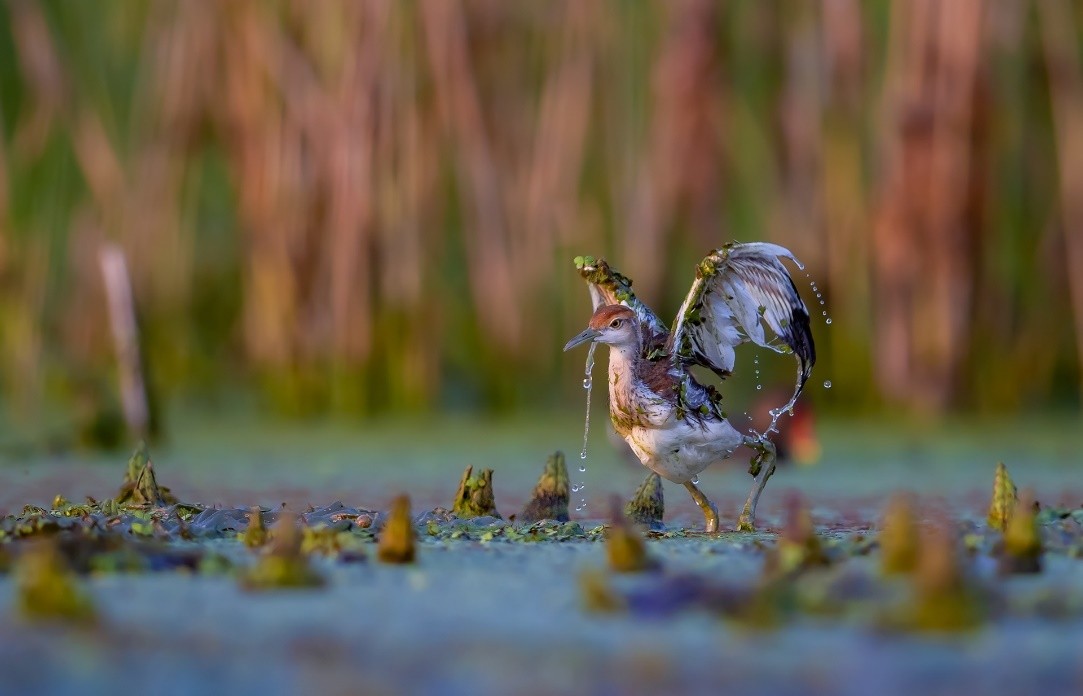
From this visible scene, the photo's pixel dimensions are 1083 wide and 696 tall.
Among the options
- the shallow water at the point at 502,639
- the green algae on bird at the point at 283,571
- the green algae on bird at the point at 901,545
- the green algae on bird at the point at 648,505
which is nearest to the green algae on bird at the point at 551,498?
the green algae on bird at the point at 648,505

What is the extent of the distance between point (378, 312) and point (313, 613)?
607cm

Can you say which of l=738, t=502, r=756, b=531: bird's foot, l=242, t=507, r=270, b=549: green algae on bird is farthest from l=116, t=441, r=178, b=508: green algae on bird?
l=738, t=502, r=756, b=531: bird's foot

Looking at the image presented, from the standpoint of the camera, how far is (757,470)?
5727 millimetres

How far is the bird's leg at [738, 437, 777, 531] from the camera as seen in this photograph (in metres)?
5.59

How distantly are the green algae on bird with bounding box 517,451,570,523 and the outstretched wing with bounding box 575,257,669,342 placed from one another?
0.52m

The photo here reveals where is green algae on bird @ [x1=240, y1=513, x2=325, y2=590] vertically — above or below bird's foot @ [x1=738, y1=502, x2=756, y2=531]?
below

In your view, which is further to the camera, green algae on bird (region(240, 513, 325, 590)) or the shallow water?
green algae on bird (region(240, 513, 325, 590))

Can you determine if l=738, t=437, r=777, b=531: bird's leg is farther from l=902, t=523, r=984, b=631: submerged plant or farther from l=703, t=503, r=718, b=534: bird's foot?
l=902, t=523, r=984, b=631: submerged plant

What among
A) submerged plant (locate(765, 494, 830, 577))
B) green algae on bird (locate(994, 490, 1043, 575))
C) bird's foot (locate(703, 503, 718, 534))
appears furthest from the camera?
bird's foot (locate(703, 503, 718, 534))

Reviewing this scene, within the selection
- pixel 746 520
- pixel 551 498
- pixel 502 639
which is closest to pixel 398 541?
pixel 502 639

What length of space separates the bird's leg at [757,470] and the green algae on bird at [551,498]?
1.91ft

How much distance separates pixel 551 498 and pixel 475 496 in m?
0.25

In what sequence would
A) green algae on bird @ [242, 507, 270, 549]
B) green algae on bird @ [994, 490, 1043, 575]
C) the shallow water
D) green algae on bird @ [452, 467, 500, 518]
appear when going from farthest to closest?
green algae on bird @ [452, 467, 500, 518], green algae on bird @ [242, 507, 270, 549], green algae on bird @ [994, 490, 1043, 575], the shallow water

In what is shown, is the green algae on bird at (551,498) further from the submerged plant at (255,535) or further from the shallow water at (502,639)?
the submerged plant at (255,535)
